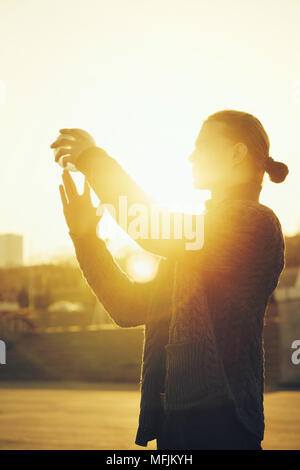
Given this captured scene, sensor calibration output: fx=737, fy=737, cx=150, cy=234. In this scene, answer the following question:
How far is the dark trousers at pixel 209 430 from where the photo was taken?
4.86 ft

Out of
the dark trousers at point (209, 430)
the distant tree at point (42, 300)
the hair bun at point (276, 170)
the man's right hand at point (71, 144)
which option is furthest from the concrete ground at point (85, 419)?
the distant tree at point (42, 300)

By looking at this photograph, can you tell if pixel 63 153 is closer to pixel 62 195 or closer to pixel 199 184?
pixel 62 195

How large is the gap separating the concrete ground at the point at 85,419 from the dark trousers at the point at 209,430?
6.00 metres

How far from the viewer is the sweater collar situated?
1667 mm

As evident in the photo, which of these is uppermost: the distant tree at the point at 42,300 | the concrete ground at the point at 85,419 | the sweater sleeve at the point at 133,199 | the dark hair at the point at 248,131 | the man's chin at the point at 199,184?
the distant tree at the point at 42,300

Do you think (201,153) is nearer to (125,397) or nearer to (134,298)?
(134,298)

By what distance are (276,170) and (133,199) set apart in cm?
49

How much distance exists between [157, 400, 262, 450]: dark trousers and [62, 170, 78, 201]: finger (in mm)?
502

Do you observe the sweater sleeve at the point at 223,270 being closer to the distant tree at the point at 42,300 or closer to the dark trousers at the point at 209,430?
the dark trousers at the point at 209,430

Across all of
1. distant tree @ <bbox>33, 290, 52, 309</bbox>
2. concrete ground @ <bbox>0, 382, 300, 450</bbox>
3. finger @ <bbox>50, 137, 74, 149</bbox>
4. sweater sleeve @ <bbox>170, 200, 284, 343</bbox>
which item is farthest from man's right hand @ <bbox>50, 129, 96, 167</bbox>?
distant tree @ <bbox>33, 290, 52, 309</bbox>

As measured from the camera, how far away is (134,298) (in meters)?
1.62

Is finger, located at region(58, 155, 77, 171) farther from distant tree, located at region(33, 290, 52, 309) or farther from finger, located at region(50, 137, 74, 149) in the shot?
distant tree, located at region(33, 290, 52, 309)

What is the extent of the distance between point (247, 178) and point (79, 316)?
1617 inches

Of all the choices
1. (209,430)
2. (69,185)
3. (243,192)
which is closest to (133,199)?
(69,185)
